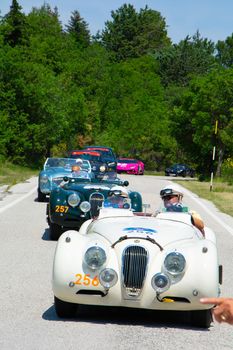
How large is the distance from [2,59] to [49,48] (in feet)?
118

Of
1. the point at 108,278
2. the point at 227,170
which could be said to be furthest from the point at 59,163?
the point at 227,170

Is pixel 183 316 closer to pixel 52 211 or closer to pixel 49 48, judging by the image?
pixel 52 211

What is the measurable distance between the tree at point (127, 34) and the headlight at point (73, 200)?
4535 inches

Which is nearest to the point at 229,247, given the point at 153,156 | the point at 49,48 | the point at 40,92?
the point at 40,92

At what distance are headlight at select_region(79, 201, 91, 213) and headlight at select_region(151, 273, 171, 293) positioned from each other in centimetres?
699

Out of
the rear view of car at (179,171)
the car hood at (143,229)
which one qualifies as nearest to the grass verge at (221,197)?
the car hood at (143,229)

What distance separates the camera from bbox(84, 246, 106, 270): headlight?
7.95 m

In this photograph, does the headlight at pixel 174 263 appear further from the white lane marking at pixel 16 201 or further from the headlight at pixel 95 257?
the white lane marking at pixel 16 201

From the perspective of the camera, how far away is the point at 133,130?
8900 cm

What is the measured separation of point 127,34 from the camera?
432 ft

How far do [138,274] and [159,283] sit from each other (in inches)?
8.4

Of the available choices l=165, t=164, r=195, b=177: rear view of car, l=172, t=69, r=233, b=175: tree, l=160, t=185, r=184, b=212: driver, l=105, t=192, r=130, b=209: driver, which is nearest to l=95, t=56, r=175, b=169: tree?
l=165, t=164, r=195, b=177: rear view of car

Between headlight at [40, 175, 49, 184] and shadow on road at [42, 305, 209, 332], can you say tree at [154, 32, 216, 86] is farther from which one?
shadow on road at [42, 305, 209, 332]

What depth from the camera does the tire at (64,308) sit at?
319 inches
